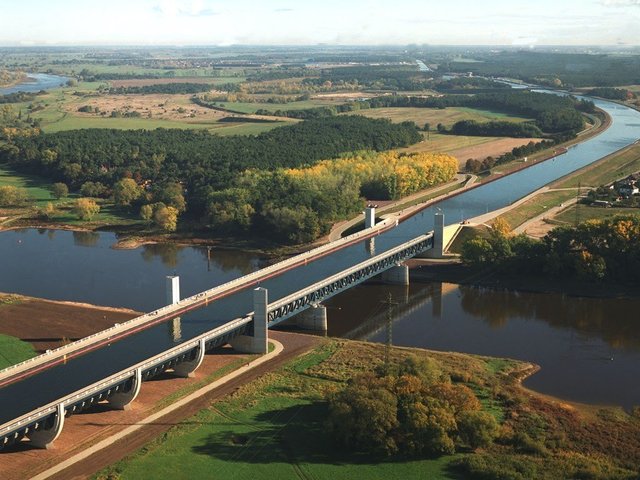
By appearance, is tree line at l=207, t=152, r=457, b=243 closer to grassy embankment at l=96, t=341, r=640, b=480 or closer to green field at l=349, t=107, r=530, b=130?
grassy embankment at l=96, t=341, r=640, b=480

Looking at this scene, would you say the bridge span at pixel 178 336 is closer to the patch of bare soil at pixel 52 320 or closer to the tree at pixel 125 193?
the patch of bare soil at pixel 52 320

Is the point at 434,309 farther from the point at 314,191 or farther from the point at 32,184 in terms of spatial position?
the point at 32,184

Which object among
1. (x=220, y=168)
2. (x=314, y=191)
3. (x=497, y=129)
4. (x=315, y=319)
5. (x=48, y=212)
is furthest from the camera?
(x=497, y=129)

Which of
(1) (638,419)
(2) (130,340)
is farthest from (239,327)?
(1) (638,419)

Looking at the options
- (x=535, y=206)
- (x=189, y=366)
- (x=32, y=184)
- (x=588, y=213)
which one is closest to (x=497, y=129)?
(x=535, y=206)

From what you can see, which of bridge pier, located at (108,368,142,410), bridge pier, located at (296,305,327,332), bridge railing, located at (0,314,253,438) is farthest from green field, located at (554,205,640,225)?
bridge pier, located at (108,368,142,410)

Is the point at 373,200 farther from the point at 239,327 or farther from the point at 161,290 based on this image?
the point at 239,327
